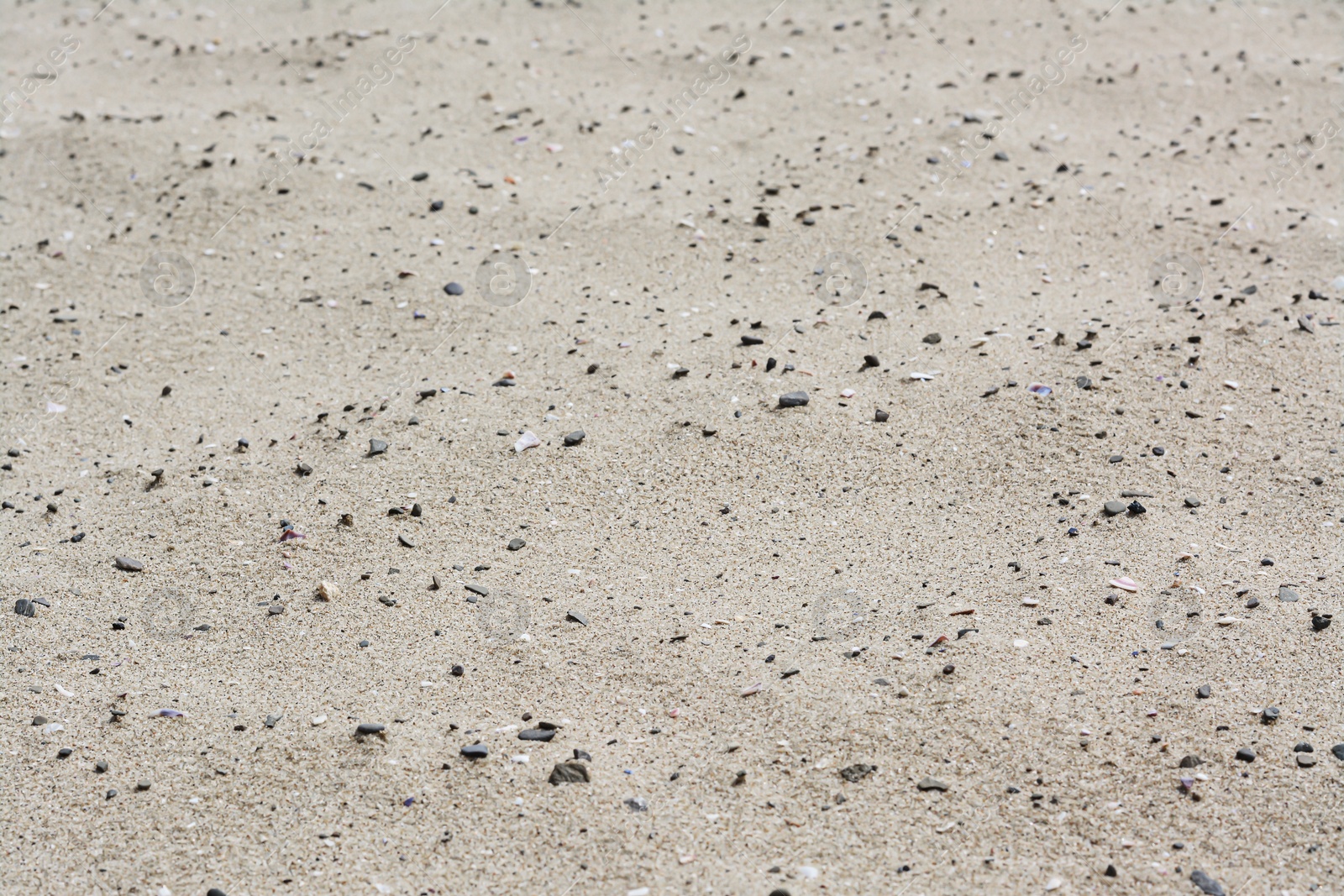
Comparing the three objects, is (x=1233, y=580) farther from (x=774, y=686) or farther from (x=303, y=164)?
(x=303, y=164)

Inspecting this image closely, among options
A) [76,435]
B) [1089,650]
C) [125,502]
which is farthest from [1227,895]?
[76,435]

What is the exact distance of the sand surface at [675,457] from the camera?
107 inches

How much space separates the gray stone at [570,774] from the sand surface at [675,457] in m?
0.01

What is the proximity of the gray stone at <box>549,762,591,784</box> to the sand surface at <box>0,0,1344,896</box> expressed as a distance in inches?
0.6

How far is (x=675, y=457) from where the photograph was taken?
12.7 ft

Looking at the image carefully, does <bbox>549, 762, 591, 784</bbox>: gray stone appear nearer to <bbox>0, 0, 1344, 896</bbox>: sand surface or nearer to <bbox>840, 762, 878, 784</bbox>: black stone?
<bbox>0, 0, 1344, 896</bbox>: sand surface

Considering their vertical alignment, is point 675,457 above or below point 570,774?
above

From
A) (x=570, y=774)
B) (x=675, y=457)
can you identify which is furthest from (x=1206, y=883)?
(x=675, y=457)

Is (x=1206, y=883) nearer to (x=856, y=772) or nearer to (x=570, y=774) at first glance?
(x=856, y=772)

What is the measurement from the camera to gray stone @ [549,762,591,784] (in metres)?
2.78

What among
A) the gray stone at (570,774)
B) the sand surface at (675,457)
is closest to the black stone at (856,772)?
the sand surface at (675,457)

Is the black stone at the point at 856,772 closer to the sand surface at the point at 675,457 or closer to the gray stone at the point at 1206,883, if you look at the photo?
the sand surface at the point at 675,457

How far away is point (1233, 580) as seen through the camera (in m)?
3.27

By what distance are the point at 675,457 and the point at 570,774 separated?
4.46ft
